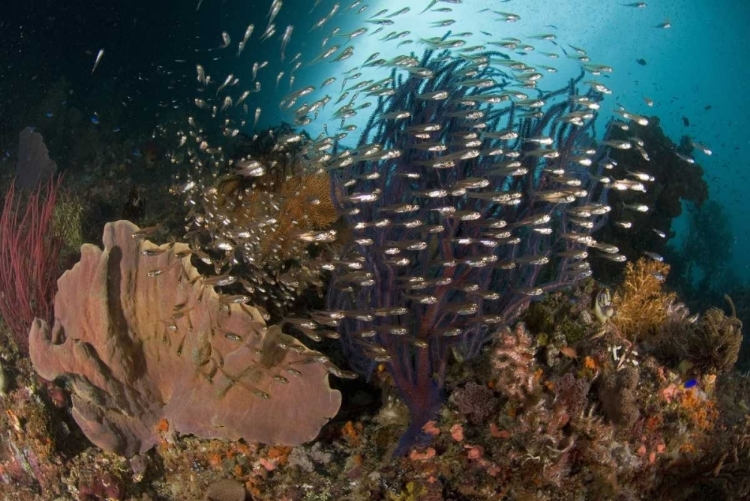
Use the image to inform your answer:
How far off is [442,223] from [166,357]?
3291mm

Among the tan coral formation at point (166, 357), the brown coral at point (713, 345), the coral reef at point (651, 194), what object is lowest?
the coral reef at point (651, 194)

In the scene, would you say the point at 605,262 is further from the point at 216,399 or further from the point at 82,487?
the point at 82,487

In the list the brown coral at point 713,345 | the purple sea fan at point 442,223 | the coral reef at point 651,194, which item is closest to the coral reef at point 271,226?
the purple sea fan at point 442,223

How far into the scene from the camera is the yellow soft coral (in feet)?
20.6

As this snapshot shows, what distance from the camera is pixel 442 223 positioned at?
15.5 feet

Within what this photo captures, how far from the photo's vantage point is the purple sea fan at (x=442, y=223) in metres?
4.56

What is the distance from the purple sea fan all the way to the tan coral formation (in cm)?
84

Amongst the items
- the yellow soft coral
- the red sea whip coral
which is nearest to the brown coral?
the yellow soft coral

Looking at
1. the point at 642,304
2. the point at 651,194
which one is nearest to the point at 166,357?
the point at 642,304

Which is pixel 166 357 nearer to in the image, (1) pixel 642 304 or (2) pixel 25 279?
(2) pixel 25 279

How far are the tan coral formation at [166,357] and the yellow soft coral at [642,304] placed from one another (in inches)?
168

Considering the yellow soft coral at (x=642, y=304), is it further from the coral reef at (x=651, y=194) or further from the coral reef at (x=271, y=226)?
the coral reef at (x=651, y=194)

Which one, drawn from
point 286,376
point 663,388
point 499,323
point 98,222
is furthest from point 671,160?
point 98,222

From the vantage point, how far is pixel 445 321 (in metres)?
4.95
